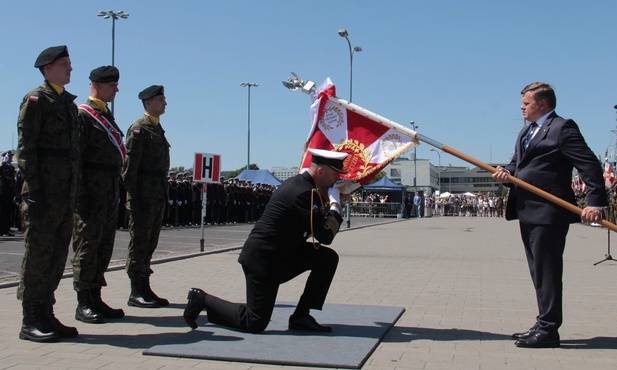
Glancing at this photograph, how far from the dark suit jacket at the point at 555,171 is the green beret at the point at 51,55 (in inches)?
161

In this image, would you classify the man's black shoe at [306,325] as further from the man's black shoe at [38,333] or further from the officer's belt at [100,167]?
the officer's belt at [100,167]

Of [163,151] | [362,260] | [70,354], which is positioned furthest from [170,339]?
[362,260]

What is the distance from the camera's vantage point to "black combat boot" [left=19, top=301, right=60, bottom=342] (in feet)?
17.8

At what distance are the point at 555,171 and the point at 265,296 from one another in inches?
105

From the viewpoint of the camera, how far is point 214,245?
16.8 m

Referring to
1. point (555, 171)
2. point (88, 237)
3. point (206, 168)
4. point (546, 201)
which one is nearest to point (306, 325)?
point (88, 237)

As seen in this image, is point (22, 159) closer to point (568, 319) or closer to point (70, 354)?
point (70, 354)

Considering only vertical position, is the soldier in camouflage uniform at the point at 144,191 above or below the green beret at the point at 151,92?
below

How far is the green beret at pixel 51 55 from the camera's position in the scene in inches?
226

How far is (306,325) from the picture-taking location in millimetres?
6051

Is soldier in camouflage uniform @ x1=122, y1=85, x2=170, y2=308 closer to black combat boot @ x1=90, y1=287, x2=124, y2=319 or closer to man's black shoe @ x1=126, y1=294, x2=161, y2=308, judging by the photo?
man's black shoe @ x1=126, y1=294, x2=161, y2=308

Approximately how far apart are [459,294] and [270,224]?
12.7ft

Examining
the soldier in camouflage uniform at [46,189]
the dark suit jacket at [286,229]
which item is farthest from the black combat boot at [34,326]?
the dark suit jacket at [286,229]

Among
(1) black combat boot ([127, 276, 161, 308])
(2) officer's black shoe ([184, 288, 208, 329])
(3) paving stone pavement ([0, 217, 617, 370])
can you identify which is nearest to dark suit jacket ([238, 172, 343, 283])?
(2) officer's black shoe ([184, 288, 208, 329])
